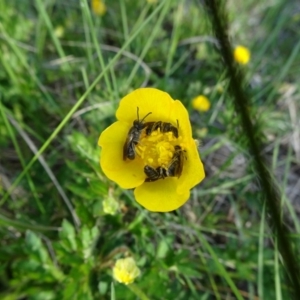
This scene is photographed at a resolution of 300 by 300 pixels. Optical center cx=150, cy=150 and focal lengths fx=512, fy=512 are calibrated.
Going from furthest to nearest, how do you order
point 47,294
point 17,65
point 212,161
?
point 212,161, point 17,65, point 47,294

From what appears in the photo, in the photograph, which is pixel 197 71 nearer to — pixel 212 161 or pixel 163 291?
pixel 212 161

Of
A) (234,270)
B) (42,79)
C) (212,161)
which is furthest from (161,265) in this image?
(42,79)

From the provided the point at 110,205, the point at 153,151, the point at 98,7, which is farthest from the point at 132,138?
the point at 98,7

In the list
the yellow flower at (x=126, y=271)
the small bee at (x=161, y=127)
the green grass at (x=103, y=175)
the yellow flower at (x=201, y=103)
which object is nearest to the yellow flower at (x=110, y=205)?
the green grass at (x=103, y=175)

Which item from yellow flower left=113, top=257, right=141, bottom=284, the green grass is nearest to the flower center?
the green grass

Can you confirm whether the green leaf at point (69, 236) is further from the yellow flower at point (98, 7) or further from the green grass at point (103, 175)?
the yellow flower at point (98, 7)

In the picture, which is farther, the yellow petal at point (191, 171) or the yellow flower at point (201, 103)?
the yellow flower at point (201, 103)

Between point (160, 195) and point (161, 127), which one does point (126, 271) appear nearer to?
point (160, 195)
